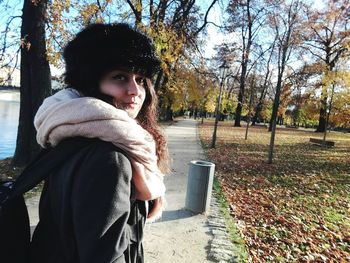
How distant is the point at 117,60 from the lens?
1414 millimetres

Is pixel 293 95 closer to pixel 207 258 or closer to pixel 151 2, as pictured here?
pixel 151 2

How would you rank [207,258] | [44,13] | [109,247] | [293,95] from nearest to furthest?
1. [109,247]
2. [207,258]
3. [44,13]
4. [293,95]

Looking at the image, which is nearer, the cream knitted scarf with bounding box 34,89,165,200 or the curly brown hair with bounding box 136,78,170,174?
the cream knitted scarf with bounding box 34,89,165,200

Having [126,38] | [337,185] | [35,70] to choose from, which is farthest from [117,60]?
[337,185]

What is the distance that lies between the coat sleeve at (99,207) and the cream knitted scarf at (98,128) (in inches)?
3.9

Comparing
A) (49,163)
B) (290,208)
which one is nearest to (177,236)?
(290,208)

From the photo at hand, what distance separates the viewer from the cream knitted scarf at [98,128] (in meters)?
1.17

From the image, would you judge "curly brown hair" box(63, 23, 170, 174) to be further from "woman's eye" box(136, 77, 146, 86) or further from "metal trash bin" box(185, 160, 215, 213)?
"metal trash bin" box(185, 160, 215, 213)

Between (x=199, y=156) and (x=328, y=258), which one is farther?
(x=199, y=156)

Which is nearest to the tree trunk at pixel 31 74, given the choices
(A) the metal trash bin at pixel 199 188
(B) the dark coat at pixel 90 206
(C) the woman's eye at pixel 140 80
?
(A) the metal trash bin at pixel 199 188

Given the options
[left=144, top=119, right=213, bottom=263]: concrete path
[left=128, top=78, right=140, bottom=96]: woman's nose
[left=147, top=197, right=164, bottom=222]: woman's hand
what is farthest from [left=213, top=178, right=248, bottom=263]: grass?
[left=128, top=78, right=140, bottom=96]: woman's nose

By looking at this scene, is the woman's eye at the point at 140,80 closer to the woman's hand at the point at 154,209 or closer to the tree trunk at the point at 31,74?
the woman's hand at the point at 154,209

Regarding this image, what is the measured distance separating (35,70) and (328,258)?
7.03 m

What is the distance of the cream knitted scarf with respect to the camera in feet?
3.82
